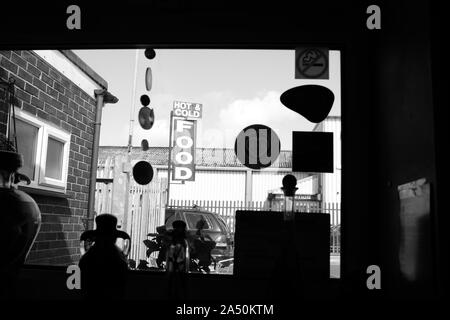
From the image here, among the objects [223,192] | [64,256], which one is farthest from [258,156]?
[64,256]

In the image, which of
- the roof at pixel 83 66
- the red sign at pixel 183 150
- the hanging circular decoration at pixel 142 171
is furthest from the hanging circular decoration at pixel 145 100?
the roof at pixel 83 66

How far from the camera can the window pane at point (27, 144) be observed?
186cm

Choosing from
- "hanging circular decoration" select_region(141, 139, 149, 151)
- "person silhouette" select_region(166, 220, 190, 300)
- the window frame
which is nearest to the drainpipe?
the window frame

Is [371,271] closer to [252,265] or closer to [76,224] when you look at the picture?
[252,265]

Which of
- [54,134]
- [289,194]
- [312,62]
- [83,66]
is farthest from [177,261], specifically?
[83,66]

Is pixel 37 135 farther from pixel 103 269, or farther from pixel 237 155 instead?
pixel 103 269

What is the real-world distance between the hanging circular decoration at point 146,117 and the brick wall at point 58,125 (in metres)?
0.62

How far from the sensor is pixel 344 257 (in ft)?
4.69

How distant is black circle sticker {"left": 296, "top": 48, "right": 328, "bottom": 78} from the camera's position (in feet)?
5.21

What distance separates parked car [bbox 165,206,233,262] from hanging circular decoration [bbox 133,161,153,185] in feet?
0.63

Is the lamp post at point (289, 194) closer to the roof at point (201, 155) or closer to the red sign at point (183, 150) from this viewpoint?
the roof at point (201, 155)

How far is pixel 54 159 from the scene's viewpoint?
212 centimetres

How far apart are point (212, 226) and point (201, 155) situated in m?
0.38
